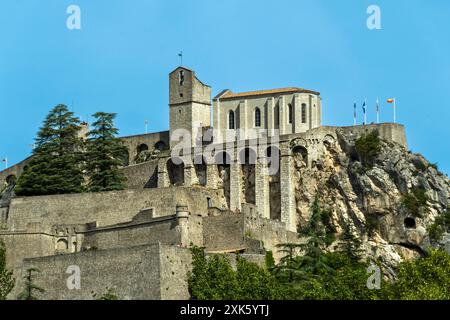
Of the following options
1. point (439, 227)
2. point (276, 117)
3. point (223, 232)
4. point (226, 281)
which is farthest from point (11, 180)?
point (226, 281)

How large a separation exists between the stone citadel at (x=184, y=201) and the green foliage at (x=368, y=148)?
3.07 ft

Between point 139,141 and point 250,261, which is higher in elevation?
point 139,141

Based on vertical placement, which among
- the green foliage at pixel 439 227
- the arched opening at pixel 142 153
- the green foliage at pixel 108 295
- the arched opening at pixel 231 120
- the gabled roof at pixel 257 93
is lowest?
the green foliage at pixel 108 295

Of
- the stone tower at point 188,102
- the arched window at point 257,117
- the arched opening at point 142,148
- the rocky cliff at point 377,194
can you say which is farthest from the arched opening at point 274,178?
the arched opening at point 142,148

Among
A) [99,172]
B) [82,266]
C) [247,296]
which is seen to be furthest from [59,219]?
[247,296]

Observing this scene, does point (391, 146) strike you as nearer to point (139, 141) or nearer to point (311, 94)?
point (311, 94)

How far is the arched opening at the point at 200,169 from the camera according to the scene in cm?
10188

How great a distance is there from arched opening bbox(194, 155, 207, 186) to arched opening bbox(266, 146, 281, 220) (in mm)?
4560

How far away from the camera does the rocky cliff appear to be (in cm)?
9931

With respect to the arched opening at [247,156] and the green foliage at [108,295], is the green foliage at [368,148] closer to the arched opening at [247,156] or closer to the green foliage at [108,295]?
the arched opening at [247,156]

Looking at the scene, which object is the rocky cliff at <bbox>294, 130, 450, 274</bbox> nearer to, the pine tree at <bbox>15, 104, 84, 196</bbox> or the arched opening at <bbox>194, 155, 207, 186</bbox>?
the arched opening at <bbox>194, 155, 207, 186</bbox>

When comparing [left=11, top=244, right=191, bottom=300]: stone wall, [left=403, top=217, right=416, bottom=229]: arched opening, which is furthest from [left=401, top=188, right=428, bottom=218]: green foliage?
[left=11, top=244, right=191, bottom=300]: stone wall

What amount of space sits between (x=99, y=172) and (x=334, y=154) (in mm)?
15494

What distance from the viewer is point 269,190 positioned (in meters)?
100
